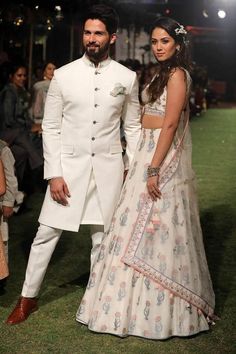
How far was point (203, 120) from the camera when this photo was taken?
68.2ft

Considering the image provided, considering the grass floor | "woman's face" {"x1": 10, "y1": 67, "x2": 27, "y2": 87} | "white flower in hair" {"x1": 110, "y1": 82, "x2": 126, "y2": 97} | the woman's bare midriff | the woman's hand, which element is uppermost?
"white flower in hair" {"x1": 110, "y1": 82, "x2": 126, "y2": 97}

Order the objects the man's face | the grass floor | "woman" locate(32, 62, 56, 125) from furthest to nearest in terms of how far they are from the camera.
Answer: "woman" locate(32, 62, 56, 125) → the man's face → the grass floor

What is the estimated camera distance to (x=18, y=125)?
8961 mm

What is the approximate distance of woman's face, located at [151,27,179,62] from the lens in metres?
4.36

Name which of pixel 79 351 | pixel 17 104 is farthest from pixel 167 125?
pixel 17 104

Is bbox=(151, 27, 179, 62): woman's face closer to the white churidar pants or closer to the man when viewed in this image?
the man

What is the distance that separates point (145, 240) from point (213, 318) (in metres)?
0.76

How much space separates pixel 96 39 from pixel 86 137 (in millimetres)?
601

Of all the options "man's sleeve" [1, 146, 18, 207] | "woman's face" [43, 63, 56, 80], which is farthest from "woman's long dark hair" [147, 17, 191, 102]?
"woman's face" [43, 63, 56, 80]

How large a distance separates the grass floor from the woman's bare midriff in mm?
1299

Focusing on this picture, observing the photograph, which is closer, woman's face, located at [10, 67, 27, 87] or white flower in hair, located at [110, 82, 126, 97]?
white flower in hair, located at [110, 82, 126, 97]

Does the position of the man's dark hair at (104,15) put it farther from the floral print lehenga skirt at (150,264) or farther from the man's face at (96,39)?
the floral print lehenga skirt at (150,264)

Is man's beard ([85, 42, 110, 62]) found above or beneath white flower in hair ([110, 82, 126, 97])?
above

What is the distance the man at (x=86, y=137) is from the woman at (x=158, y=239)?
A: 148mm
